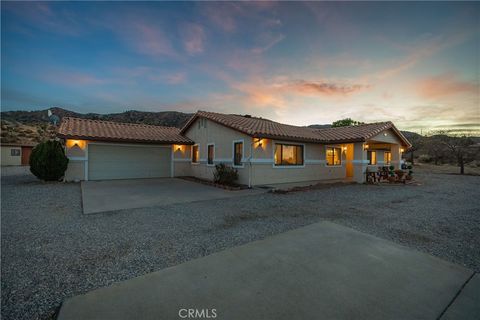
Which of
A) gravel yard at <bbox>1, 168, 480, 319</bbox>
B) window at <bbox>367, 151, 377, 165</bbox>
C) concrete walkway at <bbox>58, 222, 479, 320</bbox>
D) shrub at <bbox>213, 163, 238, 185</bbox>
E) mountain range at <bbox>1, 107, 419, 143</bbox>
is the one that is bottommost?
gravel yard at <bbox>1, 168, 480, 319</bbox>

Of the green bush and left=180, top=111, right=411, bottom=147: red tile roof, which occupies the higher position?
left=180, top=111, right=411, bottom=147: red tile roof

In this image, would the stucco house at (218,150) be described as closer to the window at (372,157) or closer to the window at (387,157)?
the window at (372,157)

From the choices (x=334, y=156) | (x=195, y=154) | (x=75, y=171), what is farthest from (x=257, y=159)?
(x=75, y=171)

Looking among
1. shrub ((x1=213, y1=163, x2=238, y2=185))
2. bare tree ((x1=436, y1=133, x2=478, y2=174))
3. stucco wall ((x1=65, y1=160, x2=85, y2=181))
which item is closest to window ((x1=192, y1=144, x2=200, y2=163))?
shrub ((x1=213, y1=163, x2=238, y2=185))

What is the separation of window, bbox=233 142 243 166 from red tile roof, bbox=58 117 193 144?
6.01m

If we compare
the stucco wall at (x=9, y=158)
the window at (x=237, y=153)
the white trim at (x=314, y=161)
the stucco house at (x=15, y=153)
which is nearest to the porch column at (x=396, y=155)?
the white trim at (x=314, y=161)

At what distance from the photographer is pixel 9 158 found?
27.3 meters

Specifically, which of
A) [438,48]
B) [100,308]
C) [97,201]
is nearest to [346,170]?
[438,48]

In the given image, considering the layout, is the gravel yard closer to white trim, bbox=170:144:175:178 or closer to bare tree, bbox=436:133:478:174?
white trim, bbox=170:144:175:178

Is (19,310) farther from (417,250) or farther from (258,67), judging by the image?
(258,67)

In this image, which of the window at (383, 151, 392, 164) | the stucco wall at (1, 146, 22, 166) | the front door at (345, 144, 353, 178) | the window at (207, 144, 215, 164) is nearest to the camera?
the window at (207, 144, 215, 164)

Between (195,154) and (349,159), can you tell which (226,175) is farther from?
(349,159)

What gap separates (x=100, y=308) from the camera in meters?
2.12

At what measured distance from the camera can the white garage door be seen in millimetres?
13992
